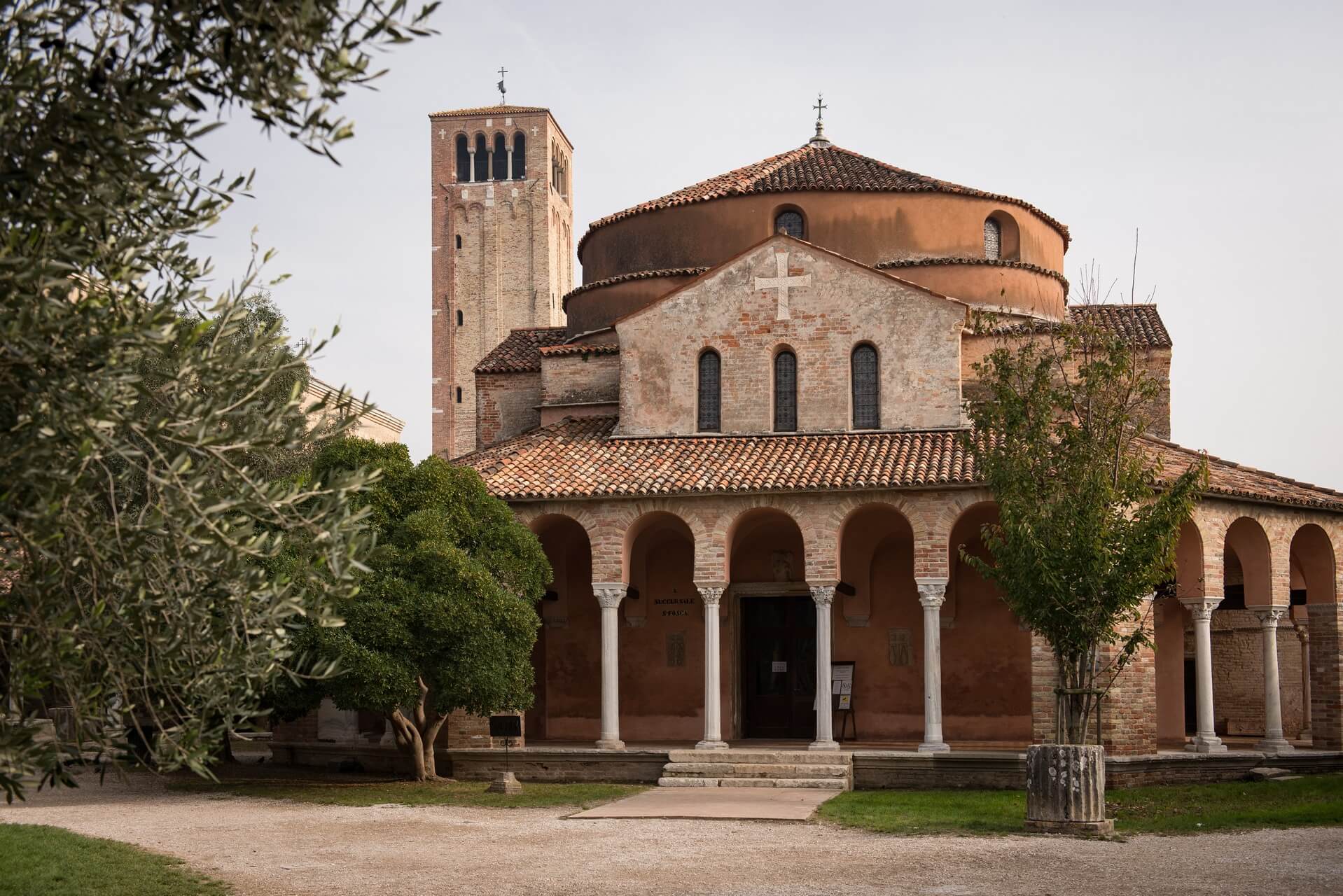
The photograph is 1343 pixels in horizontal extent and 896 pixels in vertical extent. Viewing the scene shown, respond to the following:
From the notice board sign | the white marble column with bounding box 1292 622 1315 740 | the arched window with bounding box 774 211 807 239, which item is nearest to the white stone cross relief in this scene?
the arched window with bounding box 774 211 807 239

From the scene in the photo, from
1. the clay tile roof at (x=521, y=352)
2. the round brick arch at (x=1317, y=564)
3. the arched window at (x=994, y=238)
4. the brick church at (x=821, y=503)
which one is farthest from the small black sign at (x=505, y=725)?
the arched window at (x=994, y=238)

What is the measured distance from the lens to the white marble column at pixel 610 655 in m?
23.8

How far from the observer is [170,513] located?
7.66 m

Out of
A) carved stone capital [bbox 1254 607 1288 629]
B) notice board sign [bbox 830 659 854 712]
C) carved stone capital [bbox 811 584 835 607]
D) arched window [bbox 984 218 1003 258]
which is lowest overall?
notice board sign [bbox 830 659 854 712]

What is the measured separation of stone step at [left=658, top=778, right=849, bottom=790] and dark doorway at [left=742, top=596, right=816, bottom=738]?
4280 millimetres

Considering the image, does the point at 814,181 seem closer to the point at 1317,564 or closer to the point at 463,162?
the point at 1317,564

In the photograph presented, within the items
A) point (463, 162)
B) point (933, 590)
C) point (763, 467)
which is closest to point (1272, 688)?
point (933, 590)

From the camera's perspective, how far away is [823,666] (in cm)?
2330

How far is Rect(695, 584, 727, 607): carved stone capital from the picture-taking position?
2369 cm

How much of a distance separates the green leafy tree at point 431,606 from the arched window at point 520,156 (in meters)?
43.3

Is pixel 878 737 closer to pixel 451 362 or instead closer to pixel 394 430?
pixel 394 430

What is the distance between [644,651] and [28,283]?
794 inches

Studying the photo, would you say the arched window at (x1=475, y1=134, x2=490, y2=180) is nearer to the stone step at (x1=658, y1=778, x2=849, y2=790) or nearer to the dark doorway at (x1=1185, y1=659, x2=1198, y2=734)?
the dark doorway at (x1=1185, y1=659, x2=1198, y2=734)

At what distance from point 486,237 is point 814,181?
36.0 metres
